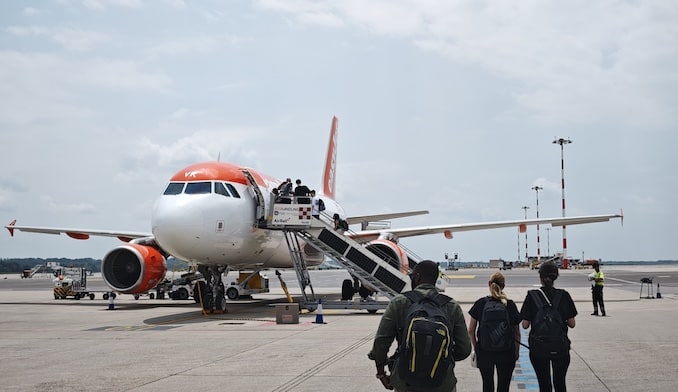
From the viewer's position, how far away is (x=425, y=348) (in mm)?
4504

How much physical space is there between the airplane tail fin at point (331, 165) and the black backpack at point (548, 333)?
27.7m

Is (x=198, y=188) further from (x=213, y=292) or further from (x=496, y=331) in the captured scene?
(x=496, y=331)

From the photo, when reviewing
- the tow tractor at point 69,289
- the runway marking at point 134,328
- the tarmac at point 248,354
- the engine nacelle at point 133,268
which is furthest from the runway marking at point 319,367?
the tow tractor at point 69,289

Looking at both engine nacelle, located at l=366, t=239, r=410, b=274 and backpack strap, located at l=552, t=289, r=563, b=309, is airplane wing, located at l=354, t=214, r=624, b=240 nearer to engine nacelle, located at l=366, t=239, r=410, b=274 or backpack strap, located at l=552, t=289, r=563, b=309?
Result: engine nacelle, located at l=366, t=239, r=410, b=274

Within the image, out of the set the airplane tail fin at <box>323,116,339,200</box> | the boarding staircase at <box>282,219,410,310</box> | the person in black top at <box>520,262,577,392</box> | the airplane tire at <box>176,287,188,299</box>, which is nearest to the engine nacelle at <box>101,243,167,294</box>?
the boarding staircase at <box>282,219,410,310</box>

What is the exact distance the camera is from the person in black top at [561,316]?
21.1 ft

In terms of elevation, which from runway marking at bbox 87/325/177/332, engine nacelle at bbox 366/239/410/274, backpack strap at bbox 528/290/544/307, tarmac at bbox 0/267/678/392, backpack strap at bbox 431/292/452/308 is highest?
engine nacelle at bbox 366/239/410/274

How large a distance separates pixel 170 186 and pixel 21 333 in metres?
5.20

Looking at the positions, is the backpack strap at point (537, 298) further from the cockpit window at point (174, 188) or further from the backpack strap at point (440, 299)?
the cockpit window at point (174, 188)

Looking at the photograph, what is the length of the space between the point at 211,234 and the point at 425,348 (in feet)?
45.2

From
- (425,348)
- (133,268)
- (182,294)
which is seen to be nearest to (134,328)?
(133,268)

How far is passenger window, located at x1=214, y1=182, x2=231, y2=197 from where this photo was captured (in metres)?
18.5

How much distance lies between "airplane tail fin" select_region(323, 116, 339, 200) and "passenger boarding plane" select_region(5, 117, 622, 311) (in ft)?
27.9

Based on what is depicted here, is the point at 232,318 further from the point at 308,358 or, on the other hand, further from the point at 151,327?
the point at 308,358
